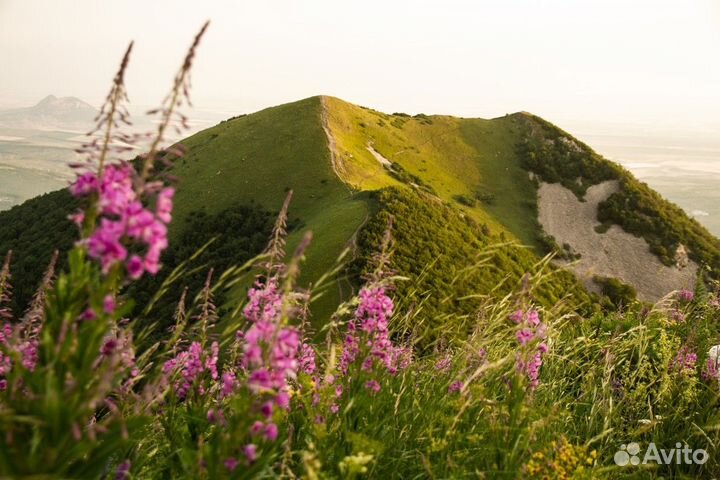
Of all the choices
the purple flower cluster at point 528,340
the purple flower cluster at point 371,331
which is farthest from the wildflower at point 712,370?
the purple flower cluster at point 371,331

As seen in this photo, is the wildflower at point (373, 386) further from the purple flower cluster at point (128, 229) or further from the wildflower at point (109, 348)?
the purple flower cluster at point (128, 229)

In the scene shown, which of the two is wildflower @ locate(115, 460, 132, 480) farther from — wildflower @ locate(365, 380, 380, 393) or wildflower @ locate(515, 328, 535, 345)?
wildflower @ locate(515, 328, 535, 345)

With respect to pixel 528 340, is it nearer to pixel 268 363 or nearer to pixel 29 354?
pixel 268 363

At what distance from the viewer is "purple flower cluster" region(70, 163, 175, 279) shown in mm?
2768

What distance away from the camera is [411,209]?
5709 centimetres

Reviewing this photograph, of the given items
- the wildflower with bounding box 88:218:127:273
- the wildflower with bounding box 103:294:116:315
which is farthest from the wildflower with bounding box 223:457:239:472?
the wildflower with bounding box 88:218:127:273

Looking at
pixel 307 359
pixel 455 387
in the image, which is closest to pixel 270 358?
pixel 455 387

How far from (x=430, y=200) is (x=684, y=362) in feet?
195

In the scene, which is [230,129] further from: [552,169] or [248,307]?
[248,307]

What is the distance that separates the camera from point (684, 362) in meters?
6.95

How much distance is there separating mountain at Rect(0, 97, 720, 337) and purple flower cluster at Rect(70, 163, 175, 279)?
4152 cm

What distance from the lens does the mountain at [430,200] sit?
188 ft

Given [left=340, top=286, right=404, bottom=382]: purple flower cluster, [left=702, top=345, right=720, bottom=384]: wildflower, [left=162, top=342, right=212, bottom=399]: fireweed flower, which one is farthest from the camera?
[left=702, top=345, right=720, bottom=384]: wildflower

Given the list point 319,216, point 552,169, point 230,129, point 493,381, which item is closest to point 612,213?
point 552,169
